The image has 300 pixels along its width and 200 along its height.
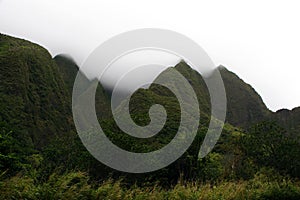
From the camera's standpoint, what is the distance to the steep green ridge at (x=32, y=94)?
282 ft

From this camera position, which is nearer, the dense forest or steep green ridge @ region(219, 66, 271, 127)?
the dense forest

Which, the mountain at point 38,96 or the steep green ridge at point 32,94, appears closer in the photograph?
the mountain at point 38,96

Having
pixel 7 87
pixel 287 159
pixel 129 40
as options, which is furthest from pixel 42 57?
pixel 129 40

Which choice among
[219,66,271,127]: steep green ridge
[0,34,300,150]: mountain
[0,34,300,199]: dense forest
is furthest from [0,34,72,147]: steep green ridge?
[219,66,271,127]: steep green ridge

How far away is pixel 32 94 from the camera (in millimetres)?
100938

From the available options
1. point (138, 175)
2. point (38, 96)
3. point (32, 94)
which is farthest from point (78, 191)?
point (38, 96)

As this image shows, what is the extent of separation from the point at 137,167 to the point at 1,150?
6085mm

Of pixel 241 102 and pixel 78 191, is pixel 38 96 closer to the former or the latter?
pixel 241 102

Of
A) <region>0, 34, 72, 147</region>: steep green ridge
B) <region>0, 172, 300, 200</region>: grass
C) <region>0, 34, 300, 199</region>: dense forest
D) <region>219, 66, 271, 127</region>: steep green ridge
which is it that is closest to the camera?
<region>0, 172, 300, 200</region>: grass

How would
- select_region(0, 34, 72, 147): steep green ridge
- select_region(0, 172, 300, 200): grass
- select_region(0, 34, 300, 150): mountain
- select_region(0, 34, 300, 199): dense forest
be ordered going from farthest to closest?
select_region(0, 34, 72, 147): steep green ridge < select_region(0, 34, 300, 150): mountain < select_region(0, 34, 300, 199): dense forest < select_region(0, 172, 300, 200): grass

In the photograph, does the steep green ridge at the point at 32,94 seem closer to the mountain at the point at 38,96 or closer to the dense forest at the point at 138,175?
the mountain at the point at 38,96

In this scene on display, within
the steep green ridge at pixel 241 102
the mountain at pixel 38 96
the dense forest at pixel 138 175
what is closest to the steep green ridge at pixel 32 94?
the mountain at pixel 38 96

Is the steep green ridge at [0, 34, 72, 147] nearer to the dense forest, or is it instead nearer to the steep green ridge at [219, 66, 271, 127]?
the dense forest

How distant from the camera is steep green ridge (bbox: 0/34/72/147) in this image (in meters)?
86.0
